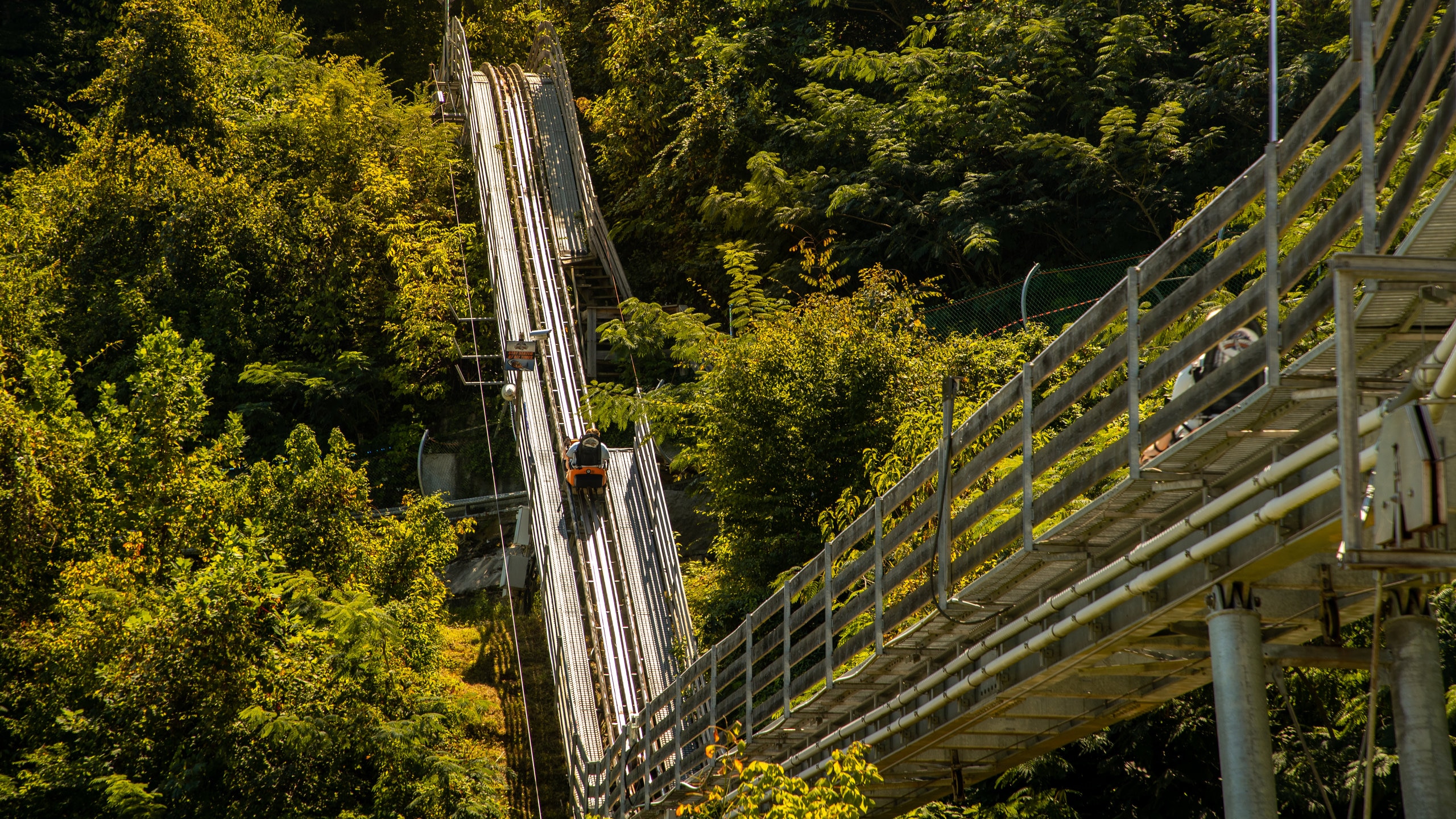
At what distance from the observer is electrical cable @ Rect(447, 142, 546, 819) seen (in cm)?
1694

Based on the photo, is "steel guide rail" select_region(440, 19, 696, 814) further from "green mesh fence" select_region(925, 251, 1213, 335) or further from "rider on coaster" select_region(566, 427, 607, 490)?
"green mesh fence" select_region(925, 251, 1213, 335)

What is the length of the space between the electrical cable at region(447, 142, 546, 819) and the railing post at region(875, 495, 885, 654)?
8.31 m

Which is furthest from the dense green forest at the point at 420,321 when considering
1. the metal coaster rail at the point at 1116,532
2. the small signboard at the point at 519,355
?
the small signboard at the point at 519,355

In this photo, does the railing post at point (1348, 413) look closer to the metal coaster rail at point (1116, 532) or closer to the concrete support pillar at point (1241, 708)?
the metal coaster rail at point (1116, 532)

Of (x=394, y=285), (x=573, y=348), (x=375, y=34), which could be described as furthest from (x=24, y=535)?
(x=375, y=34)

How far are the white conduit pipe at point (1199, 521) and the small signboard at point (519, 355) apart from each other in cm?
1228

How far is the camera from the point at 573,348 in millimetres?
21875

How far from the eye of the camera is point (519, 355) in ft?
68.8

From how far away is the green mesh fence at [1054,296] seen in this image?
17.8m

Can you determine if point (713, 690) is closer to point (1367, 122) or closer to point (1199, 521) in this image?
point (1199, 521)

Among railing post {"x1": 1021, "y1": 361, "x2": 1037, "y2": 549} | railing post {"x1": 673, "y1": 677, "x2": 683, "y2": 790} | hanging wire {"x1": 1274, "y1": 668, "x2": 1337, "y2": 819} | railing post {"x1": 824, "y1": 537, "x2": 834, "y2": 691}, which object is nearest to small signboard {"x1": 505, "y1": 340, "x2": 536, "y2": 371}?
railing post {"x1": 673, "y1": 677, "x2": 683, "y2": 790}

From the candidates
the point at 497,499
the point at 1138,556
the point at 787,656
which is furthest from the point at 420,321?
the point at 1138,556

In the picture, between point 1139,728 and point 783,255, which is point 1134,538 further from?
point 783,255

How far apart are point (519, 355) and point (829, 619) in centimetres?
1237
